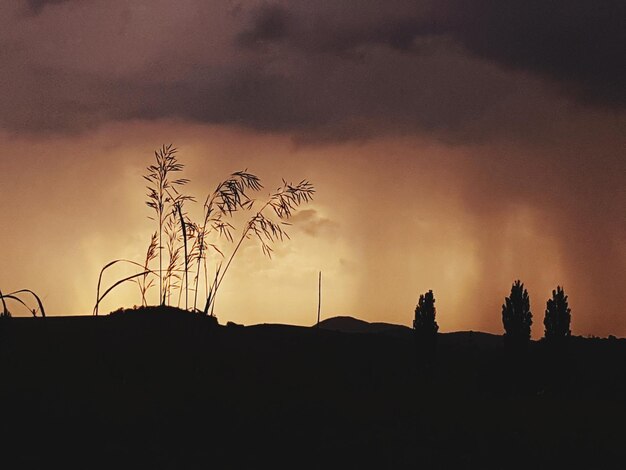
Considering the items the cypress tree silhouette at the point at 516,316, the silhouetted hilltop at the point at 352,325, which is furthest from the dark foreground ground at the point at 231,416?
the silhouetted hilltop at the point at 352,325

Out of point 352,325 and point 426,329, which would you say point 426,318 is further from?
point 352,325

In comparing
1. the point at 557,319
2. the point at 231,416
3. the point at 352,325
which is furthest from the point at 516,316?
the point at 352,325

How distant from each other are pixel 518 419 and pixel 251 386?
15.2 ft

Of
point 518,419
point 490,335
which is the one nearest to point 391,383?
point 518,419

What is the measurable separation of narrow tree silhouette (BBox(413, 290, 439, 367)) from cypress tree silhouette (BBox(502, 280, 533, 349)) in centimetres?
367

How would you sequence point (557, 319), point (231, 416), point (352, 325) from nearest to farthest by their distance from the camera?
1. point (231, 416)
2. point (557, 319)
3. point (352, 325)

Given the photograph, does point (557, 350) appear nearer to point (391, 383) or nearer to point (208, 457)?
point (391, 383)

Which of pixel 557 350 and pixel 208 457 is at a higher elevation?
pixel 557 350

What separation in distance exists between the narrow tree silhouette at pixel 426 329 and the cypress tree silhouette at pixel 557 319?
5.60m

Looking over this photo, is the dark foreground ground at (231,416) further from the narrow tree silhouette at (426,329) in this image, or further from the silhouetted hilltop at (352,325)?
the silhouetted hilltop at (352,325)

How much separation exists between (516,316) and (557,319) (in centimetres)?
198

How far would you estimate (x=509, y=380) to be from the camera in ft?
119

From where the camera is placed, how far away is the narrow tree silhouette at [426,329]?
41.3 metres

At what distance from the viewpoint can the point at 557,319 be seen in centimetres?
4003
